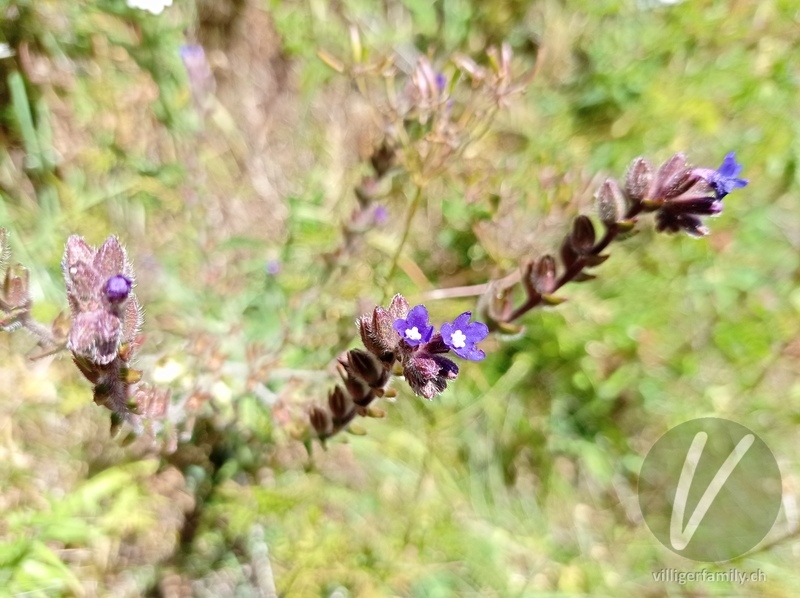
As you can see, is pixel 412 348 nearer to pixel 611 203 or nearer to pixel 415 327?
pixel 415 327

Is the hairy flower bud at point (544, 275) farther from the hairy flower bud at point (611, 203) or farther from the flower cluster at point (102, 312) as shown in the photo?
the flower cluster at point (102, 312)

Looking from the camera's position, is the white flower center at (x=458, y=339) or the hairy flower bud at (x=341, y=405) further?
the hairy flower bud at (x=341, y=405)

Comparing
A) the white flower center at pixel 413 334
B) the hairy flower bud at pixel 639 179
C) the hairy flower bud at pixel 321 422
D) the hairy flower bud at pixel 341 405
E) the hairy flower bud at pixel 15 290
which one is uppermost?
the hairy flower bud at pixel 639 179

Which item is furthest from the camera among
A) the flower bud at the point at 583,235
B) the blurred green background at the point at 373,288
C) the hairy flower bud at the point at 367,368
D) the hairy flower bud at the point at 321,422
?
the blurred green background at the point at 373,288

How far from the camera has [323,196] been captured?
390 cm

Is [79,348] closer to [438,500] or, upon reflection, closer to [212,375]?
[212,375]

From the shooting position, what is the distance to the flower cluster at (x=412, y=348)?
152 cm

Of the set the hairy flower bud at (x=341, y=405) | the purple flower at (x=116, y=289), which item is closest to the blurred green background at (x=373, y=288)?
the hairy flower bud at (x=341, y=405)

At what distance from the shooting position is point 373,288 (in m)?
3.69

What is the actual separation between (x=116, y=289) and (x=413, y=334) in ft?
2.64

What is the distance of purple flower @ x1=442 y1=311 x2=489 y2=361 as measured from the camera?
1.49 m

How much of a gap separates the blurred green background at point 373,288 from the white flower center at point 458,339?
148cm

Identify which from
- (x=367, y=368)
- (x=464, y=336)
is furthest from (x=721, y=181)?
(x=367, y=368)

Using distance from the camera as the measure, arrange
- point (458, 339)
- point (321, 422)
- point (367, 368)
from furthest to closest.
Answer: point (321, 422) → point (367, 368) → point (458, 339)
